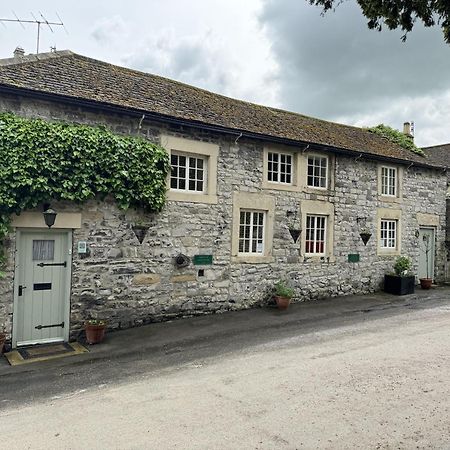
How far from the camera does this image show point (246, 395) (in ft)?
17.5

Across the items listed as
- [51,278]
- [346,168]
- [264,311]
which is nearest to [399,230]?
[346,168]

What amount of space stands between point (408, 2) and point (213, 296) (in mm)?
7515

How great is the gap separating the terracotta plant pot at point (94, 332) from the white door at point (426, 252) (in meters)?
12.5

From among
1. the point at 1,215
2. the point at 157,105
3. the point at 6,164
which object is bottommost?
the point at 1,215

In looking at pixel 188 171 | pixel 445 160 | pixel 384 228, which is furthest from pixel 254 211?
pixel 445 160

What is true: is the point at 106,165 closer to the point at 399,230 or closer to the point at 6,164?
the point at 6,164

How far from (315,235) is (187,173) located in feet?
15.5

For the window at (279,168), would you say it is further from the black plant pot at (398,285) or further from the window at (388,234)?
the black plant pot at (398,285)

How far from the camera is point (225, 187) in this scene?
10.3 m

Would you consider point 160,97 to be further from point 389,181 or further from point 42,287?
point 389,181

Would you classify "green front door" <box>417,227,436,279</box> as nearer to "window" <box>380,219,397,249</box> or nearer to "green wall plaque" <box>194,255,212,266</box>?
"window" <box>380,219,397,249</box>

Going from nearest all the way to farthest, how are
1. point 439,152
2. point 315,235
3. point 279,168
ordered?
point 279,168, point 315,235, point 439,152

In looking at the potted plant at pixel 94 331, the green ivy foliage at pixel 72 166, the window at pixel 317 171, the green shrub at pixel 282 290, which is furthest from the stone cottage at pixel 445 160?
the potted plant at pixel 94 331

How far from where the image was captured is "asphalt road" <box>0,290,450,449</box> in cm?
423
